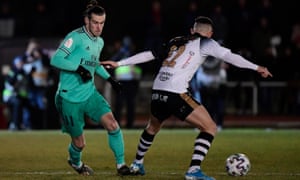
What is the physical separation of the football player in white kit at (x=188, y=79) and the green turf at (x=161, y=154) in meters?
0.65

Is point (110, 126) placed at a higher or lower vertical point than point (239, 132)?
higher

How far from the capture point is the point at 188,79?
12.0 meters

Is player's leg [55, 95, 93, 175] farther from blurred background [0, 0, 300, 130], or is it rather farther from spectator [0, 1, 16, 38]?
spectator [0, 1, 16, 38]

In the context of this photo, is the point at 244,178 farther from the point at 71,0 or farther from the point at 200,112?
the point at 71,0

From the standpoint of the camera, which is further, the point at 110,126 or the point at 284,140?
the point at 284,140

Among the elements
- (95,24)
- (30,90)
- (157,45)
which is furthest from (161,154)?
(30,90)

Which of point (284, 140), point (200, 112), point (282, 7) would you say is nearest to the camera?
point (200, 112)

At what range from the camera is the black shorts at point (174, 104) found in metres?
11.8

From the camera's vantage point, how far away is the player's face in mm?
12130

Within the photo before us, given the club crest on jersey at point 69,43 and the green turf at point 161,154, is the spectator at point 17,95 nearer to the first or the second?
the green turf at point 161,154

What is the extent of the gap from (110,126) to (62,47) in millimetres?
1258

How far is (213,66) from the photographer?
22.8 metres

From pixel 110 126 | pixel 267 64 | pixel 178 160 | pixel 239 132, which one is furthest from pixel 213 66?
pixel 110 126

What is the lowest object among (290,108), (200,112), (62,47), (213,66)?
(290,108)
